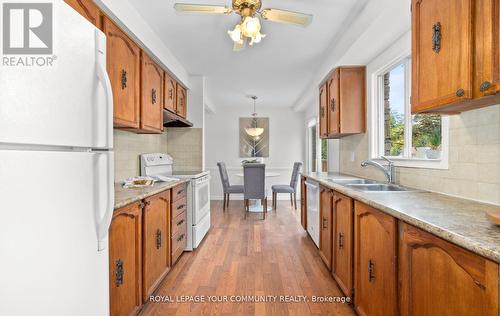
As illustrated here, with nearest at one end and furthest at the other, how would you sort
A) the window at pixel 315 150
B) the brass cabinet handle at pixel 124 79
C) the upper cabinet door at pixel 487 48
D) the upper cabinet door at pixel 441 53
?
the upper cabinet door at pixel 487 48, the upper cabinet door at pixel 441 53, the brass cabinet handle at pixel 124 79, the window at pixel 315 150

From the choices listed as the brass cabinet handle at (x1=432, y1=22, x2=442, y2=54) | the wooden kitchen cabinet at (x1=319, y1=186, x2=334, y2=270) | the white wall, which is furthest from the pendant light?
the brass cabinet handle at (x1=432, y1=22, x2=442, y2=54)

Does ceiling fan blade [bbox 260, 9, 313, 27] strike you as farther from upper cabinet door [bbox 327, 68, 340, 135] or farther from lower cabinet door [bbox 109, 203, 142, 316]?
lower cabinet door [bbox 109, 203, 142, 316]

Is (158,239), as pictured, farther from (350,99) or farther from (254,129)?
(254,129)

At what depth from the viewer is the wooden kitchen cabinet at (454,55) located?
3.22 feet

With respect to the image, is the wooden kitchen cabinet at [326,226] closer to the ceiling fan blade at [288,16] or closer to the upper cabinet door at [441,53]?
the upper cabinet door at [441,53]

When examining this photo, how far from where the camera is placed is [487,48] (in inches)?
38.9

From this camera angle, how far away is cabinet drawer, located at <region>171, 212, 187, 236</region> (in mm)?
2631

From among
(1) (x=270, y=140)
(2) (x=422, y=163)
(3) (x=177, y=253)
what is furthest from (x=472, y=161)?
(1) (x=270, y=140)

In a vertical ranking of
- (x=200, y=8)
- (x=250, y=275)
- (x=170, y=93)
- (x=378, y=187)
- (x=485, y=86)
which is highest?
(x=200, y=8)

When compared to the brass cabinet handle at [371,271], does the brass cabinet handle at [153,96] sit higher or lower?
higher

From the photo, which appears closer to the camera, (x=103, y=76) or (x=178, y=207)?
(x=103, y=76)

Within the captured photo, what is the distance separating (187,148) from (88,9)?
256 cm

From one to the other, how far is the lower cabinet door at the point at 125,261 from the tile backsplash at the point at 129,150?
3.47ft

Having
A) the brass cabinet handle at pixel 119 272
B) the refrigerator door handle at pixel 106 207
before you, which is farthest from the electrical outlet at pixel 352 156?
the refrigerator door handle at pixel 106 207
